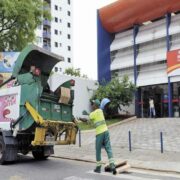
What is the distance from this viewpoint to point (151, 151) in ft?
57.5

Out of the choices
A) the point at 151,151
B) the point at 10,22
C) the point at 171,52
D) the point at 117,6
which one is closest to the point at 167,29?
the point at 171,52

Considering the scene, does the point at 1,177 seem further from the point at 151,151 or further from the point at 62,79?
the point at 62,79

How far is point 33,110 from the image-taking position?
41.7 ft

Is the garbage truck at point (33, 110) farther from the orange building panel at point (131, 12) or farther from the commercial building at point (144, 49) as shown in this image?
the orange building panel at point (131, 12)

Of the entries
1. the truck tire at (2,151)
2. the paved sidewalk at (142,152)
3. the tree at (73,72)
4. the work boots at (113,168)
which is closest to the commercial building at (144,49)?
the paved sidewalk at (142,152)

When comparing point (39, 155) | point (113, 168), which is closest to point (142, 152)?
point (39, 155)

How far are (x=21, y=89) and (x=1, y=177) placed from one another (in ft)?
11.2

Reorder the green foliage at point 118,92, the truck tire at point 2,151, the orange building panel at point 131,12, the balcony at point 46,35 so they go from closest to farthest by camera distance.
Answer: the truck tire at point 2,151, the green foliage at point 118,92, the orange building panel at point 131,12, the balcony at point 46,35

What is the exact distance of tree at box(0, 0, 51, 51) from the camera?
1292 inches

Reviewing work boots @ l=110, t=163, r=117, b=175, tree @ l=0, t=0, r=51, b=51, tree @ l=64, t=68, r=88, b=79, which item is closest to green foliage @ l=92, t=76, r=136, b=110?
tree @ l=0, t=0, r=51, b=51

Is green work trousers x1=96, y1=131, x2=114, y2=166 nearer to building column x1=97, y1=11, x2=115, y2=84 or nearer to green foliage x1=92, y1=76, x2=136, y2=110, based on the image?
green foliage x1=92, y1=76, x2=136, y2=110

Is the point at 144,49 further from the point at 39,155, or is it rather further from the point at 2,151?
the point at 2,151

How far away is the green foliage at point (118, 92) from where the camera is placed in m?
38.1

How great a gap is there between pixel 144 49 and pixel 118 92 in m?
6.99
